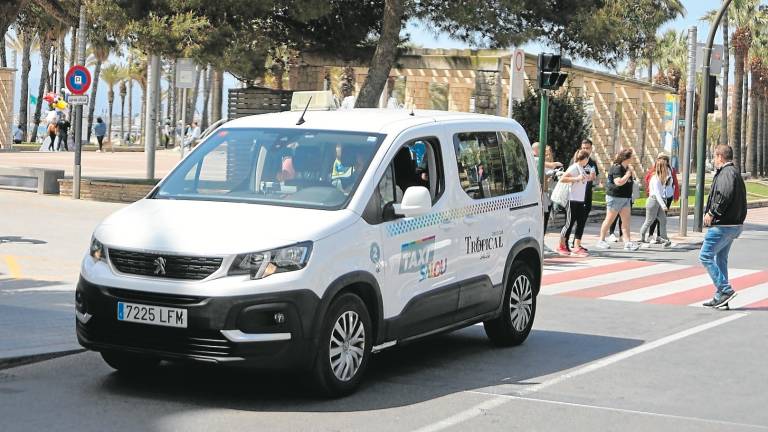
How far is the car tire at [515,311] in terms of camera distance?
10.5 m

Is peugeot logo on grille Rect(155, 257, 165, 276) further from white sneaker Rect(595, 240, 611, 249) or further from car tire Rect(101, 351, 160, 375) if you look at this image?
white sneaker Rect(595, 240, 611, 249)

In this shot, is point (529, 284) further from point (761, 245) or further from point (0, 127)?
point (0, 127)

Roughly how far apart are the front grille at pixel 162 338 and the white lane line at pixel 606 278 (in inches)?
312

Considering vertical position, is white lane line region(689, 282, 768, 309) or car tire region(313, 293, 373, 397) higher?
car tire region(313, 293, 373, 397)

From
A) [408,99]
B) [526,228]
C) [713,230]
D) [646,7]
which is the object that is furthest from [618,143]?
[526,228]

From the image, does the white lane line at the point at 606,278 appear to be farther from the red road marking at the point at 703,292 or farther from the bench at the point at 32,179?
the bench at the point at 32,179

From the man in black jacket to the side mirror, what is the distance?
17.7 ft

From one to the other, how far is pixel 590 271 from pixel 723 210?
4695mm

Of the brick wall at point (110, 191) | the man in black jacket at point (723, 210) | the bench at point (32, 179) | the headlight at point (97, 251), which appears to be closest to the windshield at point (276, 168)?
the headlight at point (97, 251)

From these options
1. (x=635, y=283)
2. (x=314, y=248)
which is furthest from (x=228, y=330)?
(x=635, y=283)

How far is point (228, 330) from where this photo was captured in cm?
757

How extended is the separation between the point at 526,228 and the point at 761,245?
14702 mm

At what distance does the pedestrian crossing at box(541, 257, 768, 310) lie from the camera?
1486cm

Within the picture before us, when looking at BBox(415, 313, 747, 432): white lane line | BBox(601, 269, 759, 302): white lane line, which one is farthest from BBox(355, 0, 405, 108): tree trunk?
BBox(415, 313, 747, 432): white lane line
